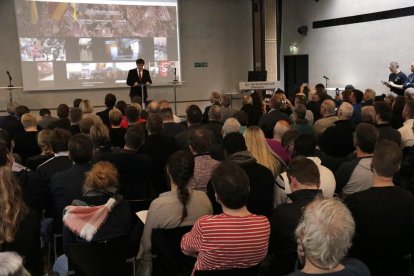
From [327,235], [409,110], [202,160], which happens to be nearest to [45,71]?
[202,160]

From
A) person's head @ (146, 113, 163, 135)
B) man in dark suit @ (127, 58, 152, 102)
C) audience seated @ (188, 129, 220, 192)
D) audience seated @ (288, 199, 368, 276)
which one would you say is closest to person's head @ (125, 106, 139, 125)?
person's head @ (146, 113, 163, 135)

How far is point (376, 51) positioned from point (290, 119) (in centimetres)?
726

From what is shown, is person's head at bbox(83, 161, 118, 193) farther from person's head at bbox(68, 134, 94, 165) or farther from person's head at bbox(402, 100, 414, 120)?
person's head at bbox(402, 100, 414, 120)

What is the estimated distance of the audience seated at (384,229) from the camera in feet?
7.48

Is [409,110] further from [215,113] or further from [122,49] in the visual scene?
[122,49]

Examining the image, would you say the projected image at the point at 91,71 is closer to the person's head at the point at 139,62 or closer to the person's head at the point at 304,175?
the person's head at the point at 139,62

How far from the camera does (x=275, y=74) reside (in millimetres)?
13062

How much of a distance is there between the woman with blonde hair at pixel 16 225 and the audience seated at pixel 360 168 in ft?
7.17

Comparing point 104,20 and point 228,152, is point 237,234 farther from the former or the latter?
point 104,20

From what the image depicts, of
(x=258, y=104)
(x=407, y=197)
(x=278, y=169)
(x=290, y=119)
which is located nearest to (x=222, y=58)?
(x=258, y=104)

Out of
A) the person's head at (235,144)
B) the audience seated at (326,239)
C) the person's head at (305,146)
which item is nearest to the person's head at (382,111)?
the person's head at (305,146)

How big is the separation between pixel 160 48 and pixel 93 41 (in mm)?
1888

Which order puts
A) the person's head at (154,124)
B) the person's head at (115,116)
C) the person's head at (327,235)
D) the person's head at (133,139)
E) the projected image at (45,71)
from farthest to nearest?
the projected image at (45,71), the person's head at (115,116), the person's head at (154,124), the person's head at (133,139), the person's head at (327,235)

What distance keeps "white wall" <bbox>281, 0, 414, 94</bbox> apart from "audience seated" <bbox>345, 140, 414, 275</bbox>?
9.64 meters
